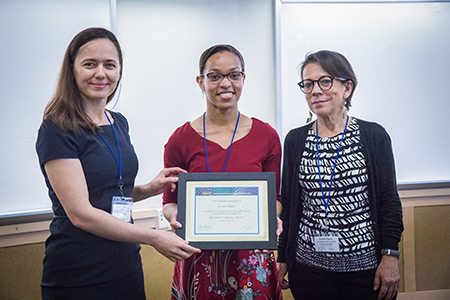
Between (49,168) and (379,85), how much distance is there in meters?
2.42

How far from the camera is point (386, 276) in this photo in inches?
65.1

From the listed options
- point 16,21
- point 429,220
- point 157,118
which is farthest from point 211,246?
point 429,220

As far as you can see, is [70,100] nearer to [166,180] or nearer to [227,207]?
[166,180]

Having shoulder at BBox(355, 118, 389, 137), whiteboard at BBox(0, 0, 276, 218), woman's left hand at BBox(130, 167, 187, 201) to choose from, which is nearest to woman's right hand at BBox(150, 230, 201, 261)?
woman's left hand at BBox(130, 167, 187, 201)

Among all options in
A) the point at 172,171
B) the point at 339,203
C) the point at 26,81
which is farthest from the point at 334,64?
the point at 26,81

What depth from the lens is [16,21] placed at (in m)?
2.18

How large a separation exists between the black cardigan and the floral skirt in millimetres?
206

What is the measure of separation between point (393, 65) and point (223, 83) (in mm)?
1796

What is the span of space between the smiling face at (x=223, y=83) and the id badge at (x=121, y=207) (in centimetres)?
58

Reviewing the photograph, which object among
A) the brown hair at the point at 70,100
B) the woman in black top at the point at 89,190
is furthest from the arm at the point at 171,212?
the brown hair at the point at 70,100

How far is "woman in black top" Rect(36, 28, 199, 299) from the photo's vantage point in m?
1.34

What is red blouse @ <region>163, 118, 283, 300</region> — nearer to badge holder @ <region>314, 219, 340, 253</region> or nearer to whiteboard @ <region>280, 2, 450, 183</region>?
badge holder @ <region>314, 219, 340, 253</region>

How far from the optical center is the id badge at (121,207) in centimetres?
146

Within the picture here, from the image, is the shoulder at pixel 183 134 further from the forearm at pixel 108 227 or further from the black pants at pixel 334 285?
the black pants at pixel 334 285
